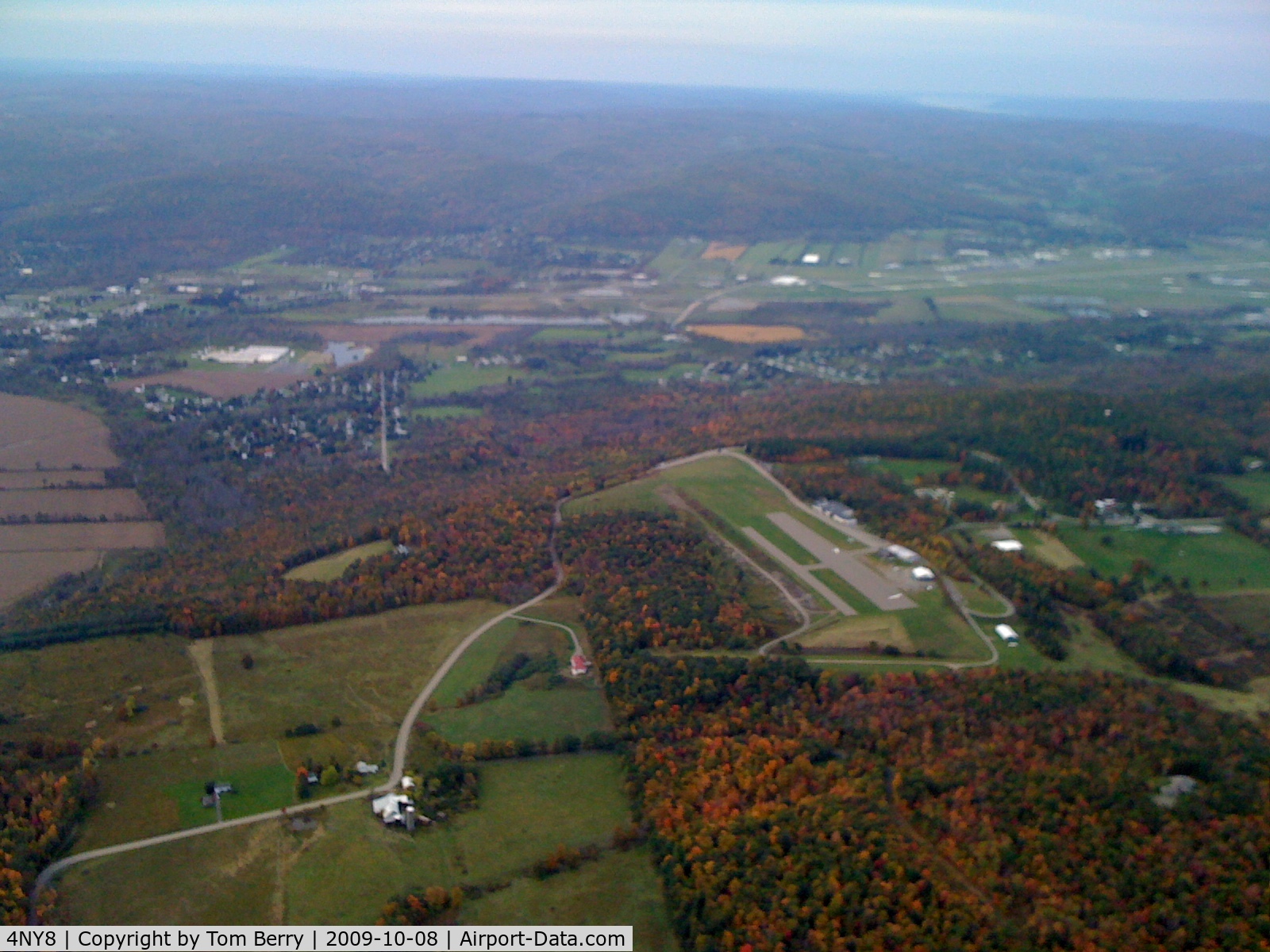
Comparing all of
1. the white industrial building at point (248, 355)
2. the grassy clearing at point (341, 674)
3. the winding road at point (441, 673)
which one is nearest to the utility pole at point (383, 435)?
the white industrial building at point (248, 355)

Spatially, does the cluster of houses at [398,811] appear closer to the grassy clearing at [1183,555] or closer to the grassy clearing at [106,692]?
the grassy clearing at [106,692]

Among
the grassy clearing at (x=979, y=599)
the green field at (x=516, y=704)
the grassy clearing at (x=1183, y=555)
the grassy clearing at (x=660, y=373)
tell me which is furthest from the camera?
the grassy clearing at (x=660, y=373)

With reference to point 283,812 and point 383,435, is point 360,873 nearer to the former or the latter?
point 283,812

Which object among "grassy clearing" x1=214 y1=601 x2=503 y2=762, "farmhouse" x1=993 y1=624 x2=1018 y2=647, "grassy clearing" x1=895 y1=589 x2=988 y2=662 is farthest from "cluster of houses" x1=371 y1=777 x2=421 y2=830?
"farmhouse" x1=993 y1=624 x2=1018 y2=647

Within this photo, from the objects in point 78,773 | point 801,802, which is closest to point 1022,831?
point 801,802

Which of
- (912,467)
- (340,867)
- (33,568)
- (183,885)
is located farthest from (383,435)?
(183,885)

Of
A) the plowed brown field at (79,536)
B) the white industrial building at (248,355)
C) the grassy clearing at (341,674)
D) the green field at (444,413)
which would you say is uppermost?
the grassy clearing at (341,674)
